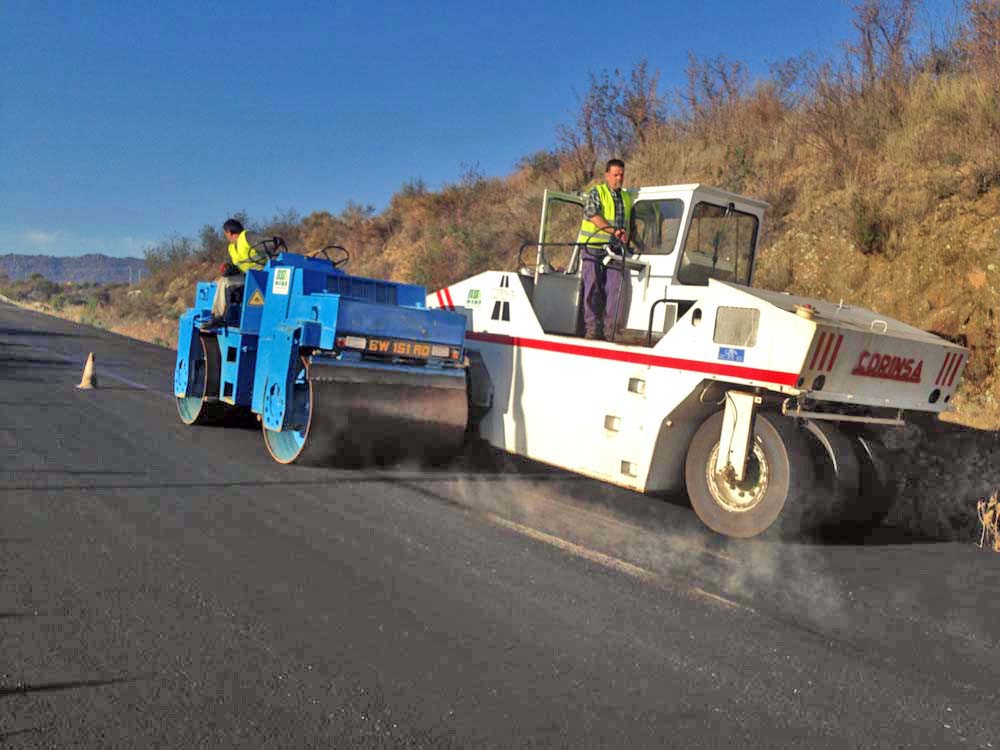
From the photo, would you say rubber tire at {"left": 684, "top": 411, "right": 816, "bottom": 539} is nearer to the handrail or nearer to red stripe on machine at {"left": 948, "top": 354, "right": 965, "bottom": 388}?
the handrail

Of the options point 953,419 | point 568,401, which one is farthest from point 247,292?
point 953,419

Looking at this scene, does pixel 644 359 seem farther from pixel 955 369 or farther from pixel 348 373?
pixel 348 373

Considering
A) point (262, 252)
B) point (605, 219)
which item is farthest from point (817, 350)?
point (262, 252)

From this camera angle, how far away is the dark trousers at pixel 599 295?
760 centimetres

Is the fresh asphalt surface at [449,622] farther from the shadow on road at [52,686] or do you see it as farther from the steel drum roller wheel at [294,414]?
the steel drum roller wheel at [294,414]

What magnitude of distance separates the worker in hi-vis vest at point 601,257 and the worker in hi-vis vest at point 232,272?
338 centimetres

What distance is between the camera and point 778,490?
18.9 feet

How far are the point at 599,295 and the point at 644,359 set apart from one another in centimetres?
130

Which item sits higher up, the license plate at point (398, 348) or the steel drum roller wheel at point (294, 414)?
the license plate at point (398, 348)

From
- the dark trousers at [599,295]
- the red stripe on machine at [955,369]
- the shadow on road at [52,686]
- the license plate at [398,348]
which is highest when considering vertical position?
the dark trousers at [599,295]

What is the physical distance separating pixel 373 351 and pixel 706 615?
392cm

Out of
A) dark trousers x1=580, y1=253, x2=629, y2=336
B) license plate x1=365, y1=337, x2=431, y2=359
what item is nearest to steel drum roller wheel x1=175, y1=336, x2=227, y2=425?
license plate x1=365, y1=337, x2=431, y2=359

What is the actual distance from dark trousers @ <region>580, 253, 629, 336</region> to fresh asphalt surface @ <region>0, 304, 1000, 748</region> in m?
1.52

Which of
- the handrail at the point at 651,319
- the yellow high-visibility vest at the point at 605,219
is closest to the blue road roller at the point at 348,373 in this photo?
the yellow high-visibility vest at the point at 605,219
